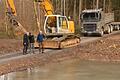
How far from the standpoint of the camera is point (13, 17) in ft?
119

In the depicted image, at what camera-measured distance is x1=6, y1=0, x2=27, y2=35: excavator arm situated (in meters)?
32.5

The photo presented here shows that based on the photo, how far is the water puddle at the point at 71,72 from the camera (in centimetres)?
2042

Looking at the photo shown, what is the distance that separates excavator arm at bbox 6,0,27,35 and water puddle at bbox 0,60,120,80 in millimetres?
8330

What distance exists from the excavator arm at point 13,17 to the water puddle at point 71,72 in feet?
27.3

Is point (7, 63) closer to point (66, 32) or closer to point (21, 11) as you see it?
point (66, 32)

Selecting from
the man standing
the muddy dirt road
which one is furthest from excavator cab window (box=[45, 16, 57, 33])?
the man standing

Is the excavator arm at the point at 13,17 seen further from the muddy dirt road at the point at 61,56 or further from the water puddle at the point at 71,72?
the water puddle at the point at 71,72

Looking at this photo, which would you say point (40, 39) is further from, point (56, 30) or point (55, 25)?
point (55, 25)

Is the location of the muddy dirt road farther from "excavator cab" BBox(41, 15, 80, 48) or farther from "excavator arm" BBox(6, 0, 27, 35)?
"excavator arm" BBox(6, 0, 27, 35)

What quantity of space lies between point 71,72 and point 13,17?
49.5 ft

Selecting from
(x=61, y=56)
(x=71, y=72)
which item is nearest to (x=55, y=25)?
(x=61, y=56)

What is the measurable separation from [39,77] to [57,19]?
15.3m

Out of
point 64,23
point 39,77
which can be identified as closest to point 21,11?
point 64,23

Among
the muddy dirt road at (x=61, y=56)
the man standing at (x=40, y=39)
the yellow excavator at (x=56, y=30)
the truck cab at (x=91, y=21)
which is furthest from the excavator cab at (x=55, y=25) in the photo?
the truck cab at (x=91, y=21)
